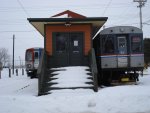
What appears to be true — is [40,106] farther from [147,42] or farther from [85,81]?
[147,42]

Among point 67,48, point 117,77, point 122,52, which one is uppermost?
point 67,48

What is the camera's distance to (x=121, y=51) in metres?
20.0

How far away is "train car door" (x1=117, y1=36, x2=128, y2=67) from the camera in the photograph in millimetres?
19812

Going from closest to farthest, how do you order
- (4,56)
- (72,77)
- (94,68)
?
(94,68), (72,77), (4,56)

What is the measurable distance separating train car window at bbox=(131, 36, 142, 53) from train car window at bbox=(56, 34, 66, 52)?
4.30 meters

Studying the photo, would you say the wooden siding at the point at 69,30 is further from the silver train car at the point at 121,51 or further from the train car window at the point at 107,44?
the train car window at the point at 107,44

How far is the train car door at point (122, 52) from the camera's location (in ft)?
65.0

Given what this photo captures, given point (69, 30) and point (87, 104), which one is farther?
point (69, 30)

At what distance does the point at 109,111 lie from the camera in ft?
36.3

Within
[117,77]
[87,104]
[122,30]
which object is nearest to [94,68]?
[117,77]

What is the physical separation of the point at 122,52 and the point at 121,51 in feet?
0.29

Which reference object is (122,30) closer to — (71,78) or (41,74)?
(71,78)

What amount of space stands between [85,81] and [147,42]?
167 ft

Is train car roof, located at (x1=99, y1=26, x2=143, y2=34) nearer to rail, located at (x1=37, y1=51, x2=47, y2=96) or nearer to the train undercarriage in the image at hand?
the train undercarriage
